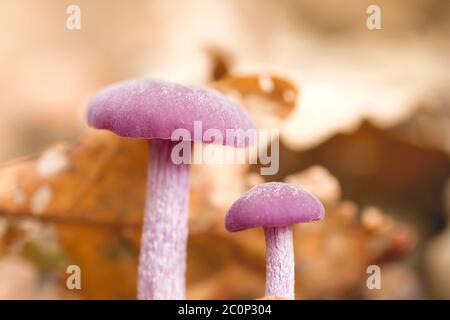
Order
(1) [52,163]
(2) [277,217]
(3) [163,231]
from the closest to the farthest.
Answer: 1. (2) [277,217]
2. (3) [163,231]
3. (1) [52,163]

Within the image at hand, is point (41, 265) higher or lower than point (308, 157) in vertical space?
lower

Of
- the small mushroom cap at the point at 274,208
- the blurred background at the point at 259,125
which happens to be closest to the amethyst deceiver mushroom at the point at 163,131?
the small mushroom cap at the point at 274,208

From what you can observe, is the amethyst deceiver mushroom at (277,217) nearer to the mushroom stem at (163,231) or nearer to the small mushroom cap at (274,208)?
the small mushroom cap at (274,208)

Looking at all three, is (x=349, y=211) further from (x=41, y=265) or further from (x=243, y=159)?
(x=41, y=265)

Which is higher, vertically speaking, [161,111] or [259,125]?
[259,125]

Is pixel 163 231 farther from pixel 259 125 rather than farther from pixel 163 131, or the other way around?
pixel 259 125

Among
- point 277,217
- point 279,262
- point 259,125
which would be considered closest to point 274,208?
point 277,217

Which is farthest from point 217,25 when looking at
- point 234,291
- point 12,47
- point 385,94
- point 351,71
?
point 234,291

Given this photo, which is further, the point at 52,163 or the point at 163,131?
the point at 52,163
